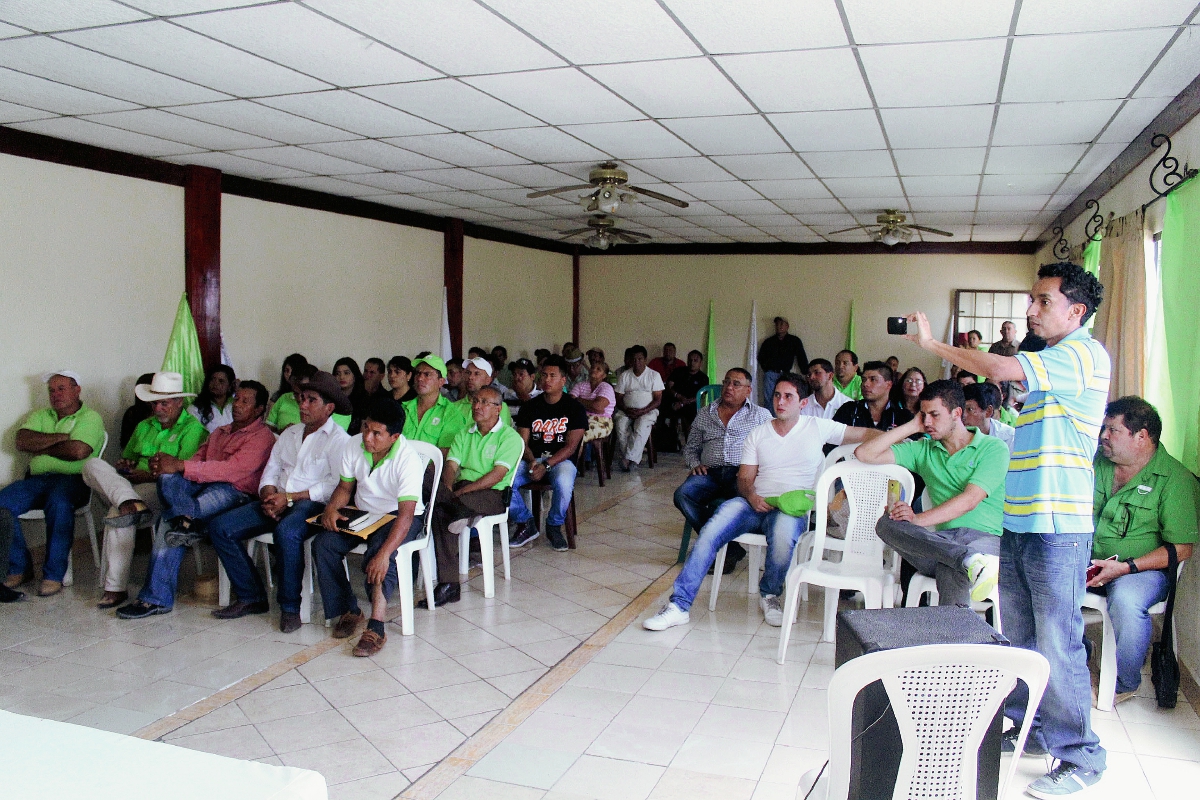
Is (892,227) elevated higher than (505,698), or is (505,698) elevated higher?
(892,227)

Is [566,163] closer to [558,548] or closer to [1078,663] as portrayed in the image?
[558,548]

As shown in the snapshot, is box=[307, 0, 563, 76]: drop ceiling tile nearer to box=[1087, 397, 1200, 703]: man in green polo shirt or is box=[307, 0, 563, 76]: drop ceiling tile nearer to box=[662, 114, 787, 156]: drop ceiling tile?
box=[662, 114, 787, 156]: drop ceiling tile

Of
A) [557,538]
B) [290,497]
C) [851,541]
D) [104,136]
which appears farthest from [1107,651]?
[104,136]

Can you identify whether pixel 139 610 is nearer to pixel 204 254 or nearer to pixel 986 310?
pixel 204 254

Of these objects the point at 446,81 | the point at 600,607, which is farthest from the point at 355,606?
the point at 446,81

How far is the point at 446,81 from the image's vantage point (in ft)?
12.6

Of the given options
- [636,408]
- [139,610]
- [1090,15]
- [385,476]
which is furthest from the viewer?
[636,408]

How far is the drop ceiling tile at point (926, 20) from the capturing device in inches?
111

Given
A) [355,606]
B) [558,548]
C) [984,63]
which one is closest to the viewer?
[984,63]

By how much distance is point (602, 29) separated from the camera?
10.2 feet

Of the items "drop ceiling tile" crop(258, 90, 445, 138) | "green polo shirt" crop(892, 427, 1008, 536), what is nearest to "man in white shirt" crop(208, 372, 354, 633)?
"drop ceiling tile" crop(258, 90, 445, 138)

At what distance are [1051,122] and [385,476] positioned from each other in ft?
11.8

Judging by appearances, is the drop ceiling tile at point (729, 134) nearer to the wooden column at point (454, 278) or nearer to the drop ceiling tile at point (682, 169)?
Answer: the drop ceiling tile at point (682, 169)

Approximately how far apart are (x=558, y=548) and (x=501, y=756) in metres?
2.72
